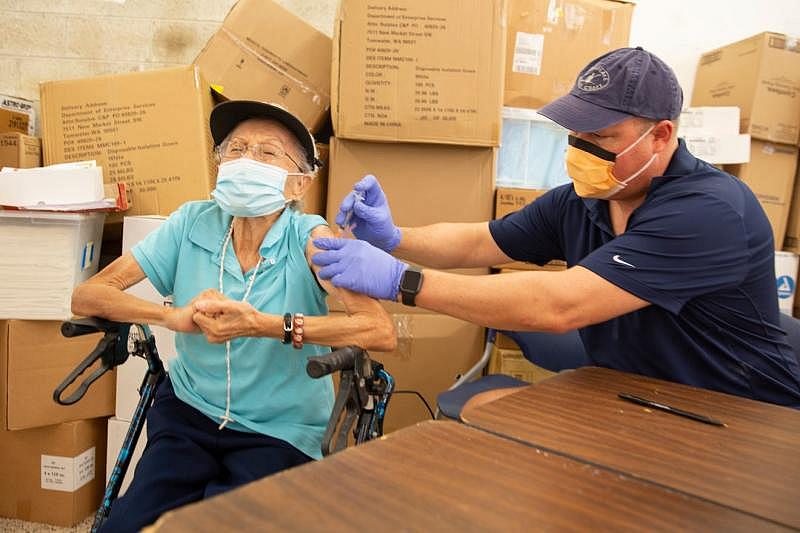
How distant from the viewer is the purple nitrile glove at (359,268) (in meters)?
1.31

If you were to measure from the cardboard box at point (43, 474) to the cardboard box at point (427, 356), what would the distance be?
1.19 meters

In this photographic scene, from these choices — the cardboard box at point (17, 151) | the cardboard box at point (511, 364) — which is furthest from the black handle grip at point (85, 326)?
the cardboard box at point (511, 364)

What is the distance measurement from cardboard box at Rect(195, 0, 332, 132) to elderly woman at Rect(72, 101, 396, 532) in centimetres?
92

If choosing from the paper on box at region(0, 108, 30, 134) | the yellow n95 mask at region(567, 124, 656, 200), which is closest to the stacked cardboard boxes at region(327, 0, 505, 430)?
the yellow n95 mask at region(567, 124, 656, 200)

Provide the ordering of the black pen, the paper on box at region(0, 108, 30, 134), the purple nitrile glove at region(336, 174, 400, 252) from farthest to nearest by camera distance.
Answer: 1. the paper on box at region(0, 108, 30, 134)
2. the purple nitrile glove at region(336, 174, 400, 252)
3. the black pen

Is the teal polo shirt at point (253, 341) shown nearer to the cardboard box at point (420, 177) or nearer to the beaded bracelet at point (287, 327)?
the beaded bracelet at point (287, 327)

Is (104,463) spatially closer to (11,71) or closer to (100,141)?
(100,141)

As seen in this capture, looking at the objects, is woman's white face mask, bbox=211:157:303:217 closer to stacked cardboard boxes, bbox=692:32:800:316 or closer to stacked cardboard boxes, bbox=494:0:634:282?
stacked cardboard boxes, bbox=494:0:634:282

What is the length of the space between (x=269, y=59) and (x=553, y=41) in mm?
1219

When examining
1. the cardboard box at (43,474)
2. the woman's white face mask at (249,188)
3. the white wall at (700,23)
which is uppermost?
the white wall at (700,23)

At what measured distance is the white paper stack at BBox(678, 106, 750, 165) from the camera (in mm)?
2721

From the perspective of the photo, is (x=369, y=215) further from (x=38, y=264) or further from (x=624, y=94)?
(x=38, y=264)

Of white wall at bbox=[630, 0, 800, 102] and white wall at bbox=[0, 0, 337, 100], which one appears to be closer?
white wall at bbox=[0, 0, 337, 100]

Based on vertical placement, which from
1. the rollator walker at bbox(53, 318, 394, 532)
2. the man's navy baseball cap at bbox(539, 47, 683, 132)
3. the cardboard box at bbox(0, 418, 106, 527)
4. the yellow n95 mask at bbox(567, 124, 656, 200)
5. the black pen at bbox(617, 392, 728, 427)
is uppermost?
the man's navy baseball cap at bbox(539, 47, 683, 132)
